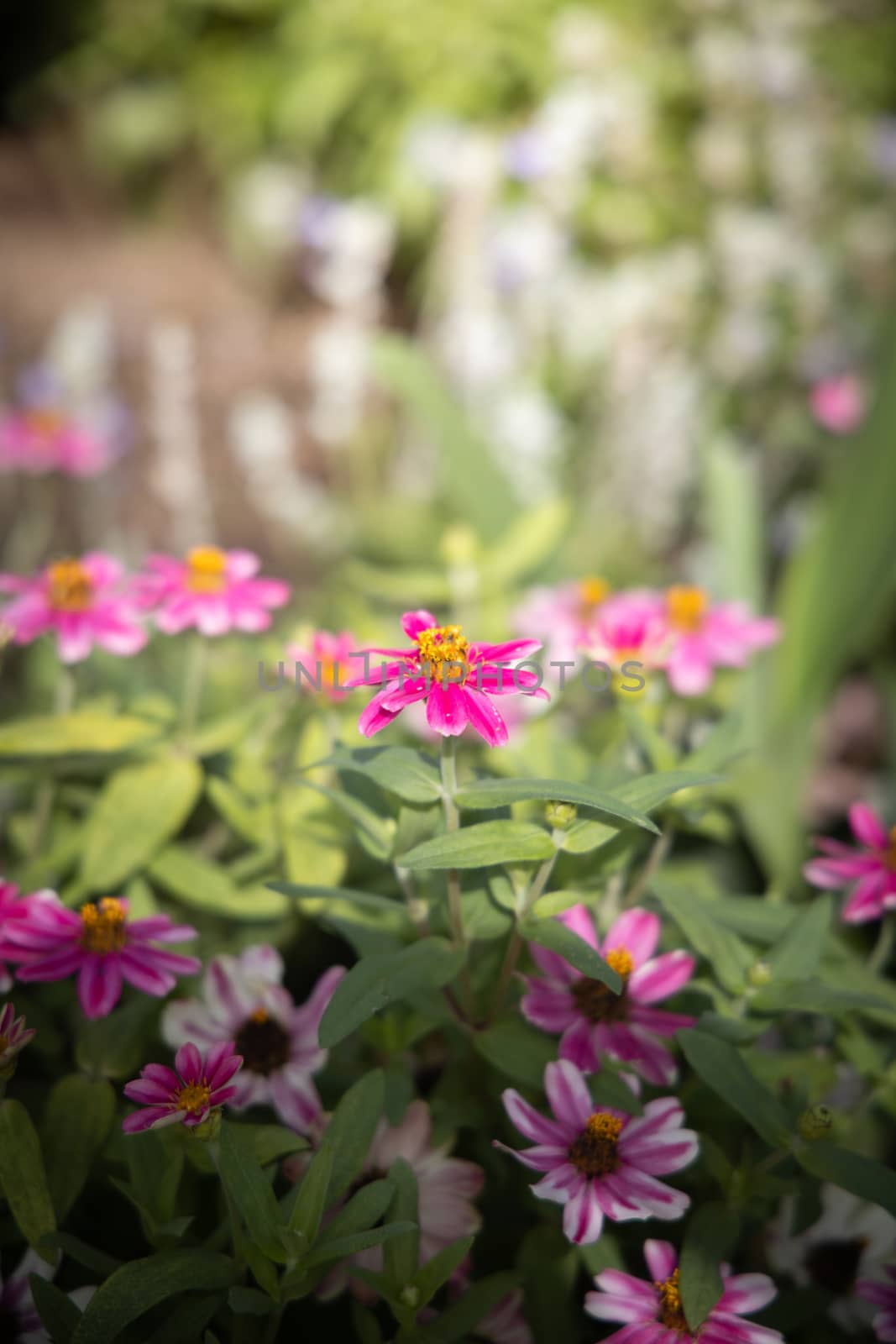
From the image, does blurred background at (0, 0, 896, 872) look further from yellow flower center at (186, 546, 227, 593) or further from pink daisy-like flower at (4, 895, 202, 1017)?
pink daisy-like flower at (4, 895, 202, 1017)

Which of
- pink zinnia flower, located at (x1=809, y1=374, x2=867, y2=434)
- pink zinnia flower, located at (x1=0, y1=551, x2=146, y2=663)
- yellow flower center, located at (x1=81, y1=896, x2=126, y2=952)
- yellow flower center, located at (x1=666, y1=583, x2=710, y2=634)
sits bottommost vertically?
yellow flower center, located at (x1=81, y1=896, x2=126, y2=952)

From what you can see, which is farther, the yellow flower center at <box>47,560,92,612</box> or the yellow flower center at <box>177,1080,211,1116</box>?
the yellow flower center at <box>47,560,92,612</box>

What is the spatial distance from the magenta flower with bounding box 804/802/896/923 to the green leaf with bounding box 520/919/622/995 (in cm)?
18

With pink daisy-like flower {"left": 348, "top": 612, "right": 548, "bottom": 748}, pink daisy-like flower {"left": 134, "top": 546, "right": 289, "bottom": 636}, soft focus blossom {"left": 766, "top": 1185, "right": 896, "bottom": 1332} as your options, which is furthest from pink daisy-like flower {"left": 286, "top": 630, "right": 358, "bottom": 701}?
soft focus blossom {"left": 766, "top": 1185, "right": 896, "bottom": 1332}

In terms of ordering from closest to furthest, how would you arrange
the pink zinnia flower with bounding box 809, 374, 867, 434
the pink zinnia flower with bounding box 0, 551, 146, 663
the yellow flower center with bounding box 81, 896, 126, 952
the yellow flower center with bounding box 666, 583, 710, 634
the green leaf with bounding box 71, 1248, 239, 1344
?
the green leaf with bounding box 71, 1248, 239, 1344 → the yellow flower center with bounding box 81, 896, 126, 952 → the pink zinnia flower with bounding box 0, 551, 146, 663 → the yellow flower center with bounding box 666, 583, 710, 634 → the pink zinnia flower with bounding box 809, 374, 867, 434

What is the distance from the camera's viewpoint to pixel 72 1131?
0.51 m

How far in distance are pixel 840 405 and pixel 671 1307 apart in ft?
3.71

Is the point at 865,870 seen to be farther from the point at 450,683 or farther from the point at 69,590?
the point at 69,590

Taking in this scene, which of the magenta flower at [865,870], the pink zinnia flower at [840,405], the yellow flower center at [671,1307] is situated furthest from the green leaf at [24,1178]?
the pink zinnia flower at [840,405]

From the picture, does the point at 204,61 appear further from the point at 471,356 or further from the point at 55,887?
the point at 55,887

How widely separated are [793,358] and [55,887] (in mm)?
1360

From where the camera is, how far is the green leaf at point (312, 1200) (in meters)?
0.45

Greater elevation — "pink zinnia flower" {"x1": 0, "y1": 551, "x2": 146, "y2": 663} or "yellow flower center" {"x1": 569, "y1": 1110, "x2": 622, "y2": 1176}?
"pink zinnia flower" {"x1": 0, "y1": 551, "x2": 146, "y2": 663}

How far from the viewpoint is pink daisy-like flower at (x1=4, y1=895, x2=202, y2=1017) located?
52 centimetres
